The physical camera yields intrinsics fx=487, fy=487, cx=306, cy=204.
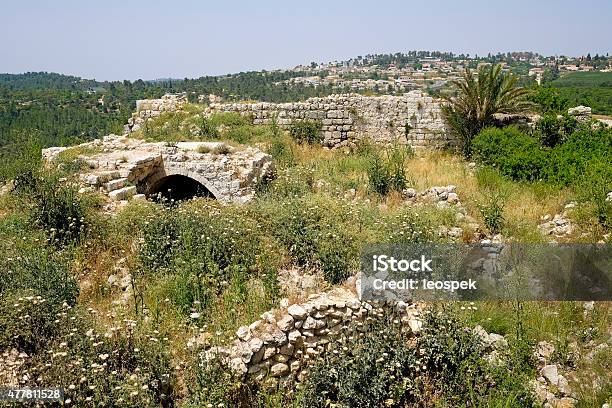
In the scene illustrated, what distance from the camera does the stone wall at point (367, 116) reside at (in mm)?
14359

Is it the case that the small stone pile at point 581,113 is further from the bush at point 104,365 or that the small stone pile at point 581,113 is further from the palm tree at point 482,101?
the bush at point 104,365

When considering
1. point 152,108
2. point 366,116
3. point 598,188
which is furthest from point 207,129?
point 598,188

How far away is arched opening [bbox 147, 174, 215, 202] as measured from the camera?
1102 centimetres

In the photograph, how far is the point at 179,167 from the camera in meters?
10.6

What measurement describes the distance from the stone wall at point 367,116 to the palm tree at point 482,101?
86 centimetres

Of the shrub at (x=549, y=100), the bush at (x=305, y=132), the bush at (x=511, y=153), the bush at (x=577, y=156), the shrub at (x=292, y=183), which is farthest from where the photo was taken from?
the bush at (x=305, y=132)

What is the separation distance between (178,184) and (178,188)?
116mm

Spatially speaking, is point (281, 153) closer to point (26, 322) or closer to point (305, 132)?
point (305, 132)

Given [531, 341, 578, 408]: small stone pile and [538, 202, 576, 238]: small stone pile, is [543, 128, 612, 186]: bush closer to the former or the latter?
[538, 202, 576, 238]: small stone pile

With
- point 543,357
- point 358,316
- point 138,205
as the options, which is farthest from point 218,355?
point 138,205

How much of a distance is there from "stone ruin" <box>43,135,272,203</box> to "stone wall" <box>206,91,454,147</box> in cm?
376

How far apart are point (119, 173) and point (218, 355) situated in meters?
6.07

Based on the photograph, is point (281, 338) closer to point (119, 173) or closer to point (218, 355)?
point (218, 355)

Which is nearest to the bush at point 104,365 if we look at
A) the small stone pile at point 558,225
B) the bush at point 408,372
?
the bush at point 408,372
